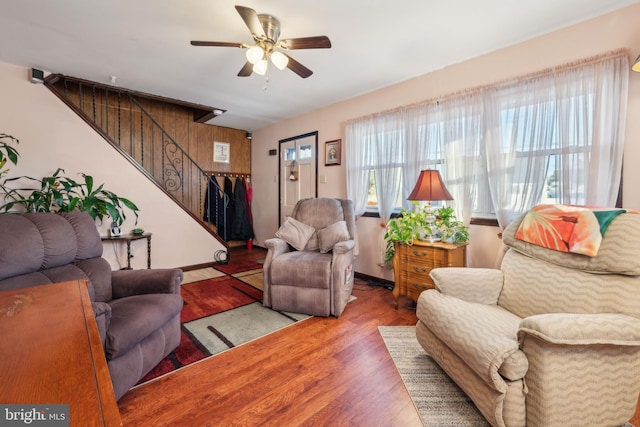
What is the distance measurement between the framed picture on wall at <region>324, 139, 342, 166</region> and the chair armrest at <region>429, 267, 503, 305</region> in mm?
2413

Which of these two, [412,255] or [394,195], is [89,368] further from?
[394,195]

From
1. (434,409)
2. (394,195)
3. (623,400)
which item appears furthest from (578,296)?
(394,195)

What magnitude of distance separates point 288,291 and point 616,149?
8.89 ft

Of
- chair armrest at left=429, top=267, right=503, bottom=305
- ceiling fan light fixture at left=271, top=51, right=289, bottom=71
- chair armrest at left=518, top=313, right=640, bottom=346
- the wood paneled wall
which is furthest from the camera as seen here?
the wood paneled wall

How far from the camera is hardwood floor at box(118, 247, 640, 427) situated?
1.41 m

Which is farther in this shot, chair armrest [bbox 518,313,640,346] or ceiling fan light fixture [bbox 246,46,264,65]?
ceiling fan light fixture [bbox 246,46,264,65]

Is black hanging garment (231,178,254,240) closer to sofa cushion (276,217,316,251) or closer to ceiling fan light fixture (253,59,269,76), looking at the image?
sofa cushion (276,217,316,251)

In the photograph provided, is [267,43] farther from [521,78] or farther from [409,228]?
[521,78]

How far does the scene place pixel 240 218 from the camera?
524 cm

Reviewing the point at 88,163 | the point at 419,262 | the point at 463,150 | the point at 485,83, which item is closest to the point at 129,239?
the point at 88,163

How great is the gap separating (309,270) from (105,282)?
58.6 inches

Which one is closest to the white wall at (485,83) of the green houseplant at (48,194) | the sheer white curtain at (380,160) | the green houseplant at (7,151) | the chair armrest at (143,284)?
the sheer white curtain at (380,160)

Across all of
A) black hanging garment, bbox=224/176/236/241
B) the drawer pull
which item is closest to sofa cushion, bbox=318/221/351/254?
the drawer pull

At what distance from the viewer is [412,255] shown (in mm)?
2613
